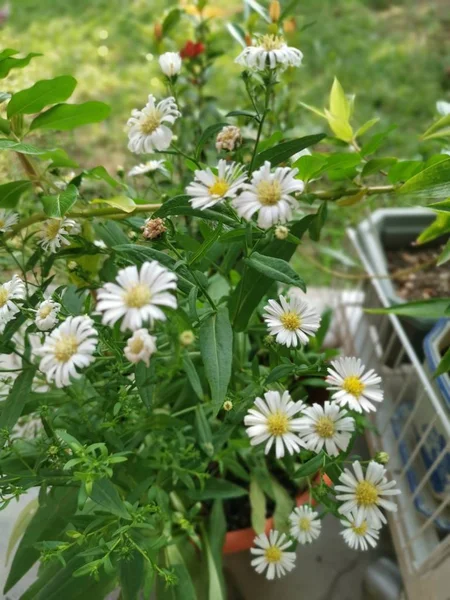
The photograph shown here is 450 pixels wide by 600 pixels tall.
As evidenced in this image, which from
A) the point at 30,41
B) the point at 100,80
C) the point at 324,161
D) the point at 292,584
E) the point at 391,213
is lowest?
the point at 292,584

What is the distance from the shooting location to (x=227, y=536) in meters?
0.61

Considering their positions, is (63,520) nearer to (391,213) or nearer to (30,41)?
(391,213)

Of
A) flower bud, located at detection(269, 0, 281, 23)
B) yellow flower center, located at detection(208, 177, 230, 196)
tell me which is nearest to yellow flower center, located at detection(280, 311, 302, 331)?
yellow flower center, located at detection(208, 177, 230, 196)

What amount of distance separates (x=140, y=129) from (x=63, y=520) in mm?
336

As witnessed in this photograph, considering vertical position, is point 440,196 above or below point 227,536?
above

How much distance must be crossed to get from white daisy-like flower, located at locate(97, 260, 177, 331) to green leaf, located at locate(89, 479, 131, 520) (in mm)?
159

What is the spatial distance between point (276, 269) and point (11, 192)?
0.26m

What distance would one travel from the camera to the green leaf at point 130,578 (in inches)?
18.5

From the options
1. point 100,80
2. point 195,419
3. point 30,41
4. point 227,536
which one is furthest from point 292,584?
point 30,41

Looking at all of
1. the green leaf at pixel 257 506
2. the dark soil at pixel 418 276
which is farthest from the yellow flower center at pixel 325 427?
the dark soil at pixel 418 276

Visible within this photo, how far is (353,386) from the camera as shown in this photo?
Answer: 41 centimetres

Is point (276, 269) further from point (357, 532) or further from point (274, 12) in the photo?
point (274, 12)

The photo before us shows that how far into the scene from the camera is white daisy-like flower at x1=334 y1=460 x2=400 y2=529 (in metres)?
0.44

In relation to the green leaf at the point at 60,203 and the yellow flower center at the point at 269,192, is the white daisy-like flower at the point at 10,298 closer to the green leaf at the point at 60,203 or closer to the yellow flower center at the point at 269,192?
the green leaf at the point at 60,203
